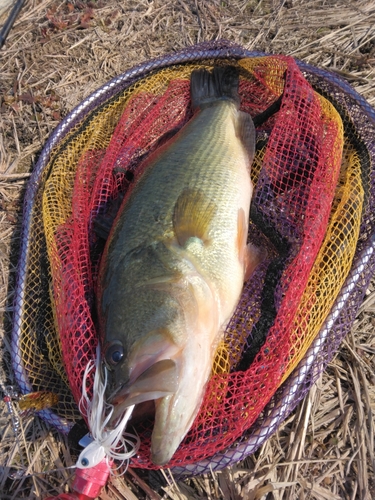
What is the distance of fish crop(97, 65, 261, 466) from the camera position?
218cm

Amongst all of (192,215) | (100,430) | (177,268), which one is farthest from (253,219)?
(100,430)

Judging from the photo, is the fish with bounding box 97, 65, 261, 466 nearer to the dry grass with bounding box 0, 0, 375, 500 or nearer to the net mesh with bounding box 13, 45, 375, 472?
the net mesh with bounding box 13, 45, 375, 472

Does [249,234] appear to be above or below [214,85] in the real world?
below

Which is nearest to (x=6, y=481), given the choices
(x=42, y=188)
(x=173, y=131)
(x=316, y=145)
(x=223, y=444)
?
(x=223, y=444)

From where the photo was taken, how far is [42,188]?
11.6 ft

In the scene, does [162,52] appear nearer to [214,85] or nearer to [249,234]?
[214,85]

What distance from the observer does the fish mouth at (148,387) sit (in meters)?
2.10

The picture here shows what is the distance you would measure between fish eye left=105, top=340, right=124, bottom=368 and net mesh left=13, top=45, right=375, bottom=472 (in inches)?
10.1

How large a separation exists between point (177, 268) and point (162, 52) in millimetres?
3126

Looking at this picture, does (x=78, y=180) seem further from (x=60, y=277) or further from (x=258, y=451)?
(x=258, y=451)

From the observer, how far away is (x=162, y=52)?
15.4 feet

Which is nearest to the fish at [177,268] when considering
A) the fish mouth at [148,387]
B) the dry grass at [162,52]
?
the fish mouth at [148,387]

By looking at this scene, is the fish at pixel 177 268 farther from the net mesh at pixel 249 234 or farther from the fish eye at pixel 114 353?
the net mesh at pixel 249 234

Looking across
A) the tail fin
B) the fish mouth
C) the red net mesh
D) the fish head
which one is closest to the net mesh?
the red net mesh
